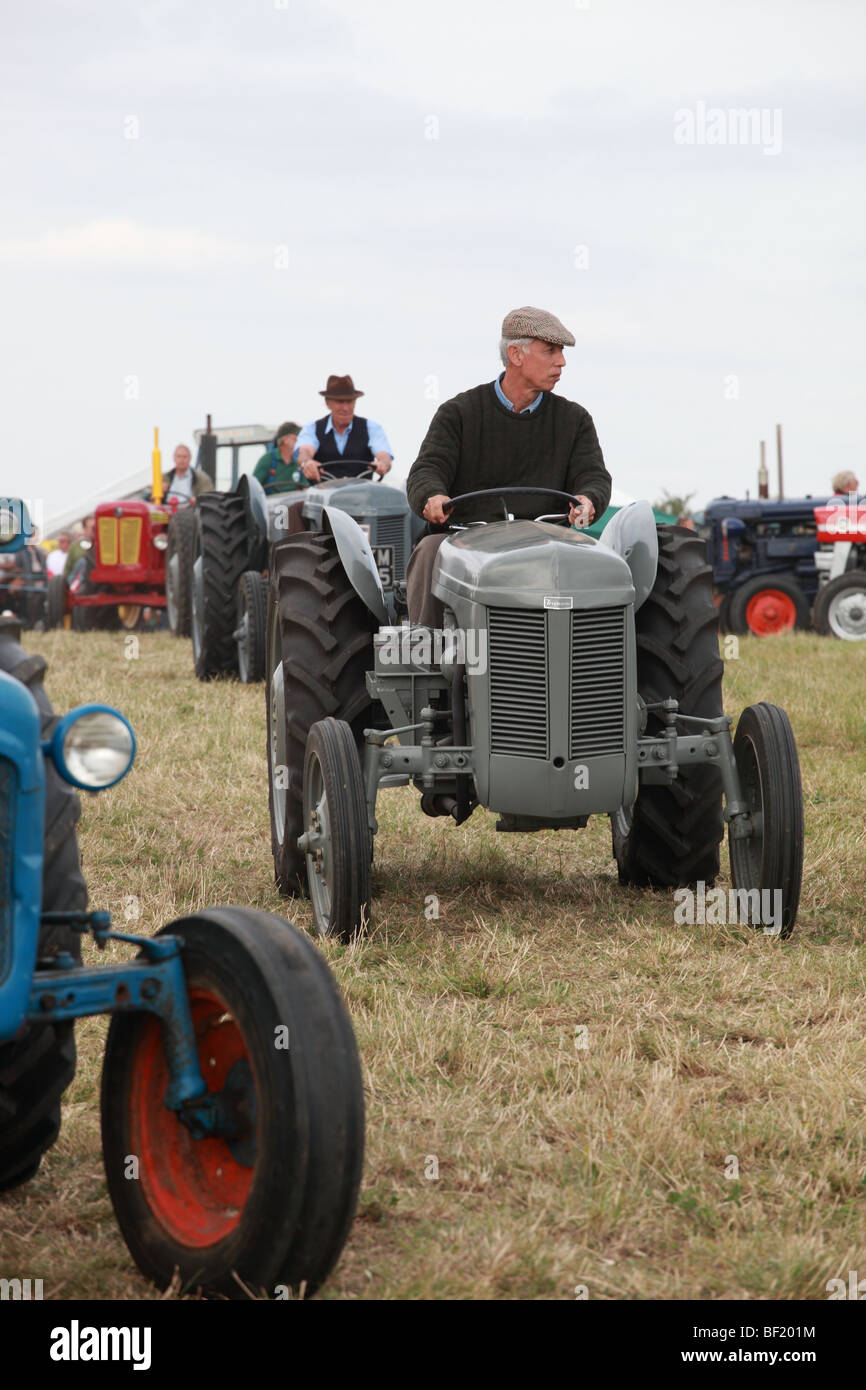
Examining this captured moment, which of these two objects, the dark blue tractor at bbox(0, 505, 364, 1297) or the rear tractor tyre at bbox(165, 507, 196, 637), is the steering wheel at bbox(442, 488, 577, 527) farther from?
the rear tractor tyre at bbox(165, 507, 196, 637)

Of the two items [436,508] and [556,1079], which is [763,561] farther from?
[556,1079]

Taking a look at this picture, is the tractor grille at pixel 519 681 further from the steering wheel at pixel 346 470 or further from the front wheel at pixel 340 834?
the steering wheel at pixel 346 470

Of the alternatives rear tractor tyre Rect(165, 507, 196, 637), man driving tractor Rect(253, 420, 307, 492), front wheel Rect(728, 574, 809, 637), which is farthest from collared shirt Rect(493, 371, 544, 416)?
front wheel Rect(728, 574, 809, 637)

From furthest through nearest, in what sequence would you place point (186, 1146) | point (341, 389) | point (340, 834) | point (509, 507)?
point (341, 389)
point (509, 507)
point (340, 834)
point (186, 1146)

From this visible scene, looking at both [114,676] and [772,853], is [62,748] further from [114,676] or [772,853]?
[114,676]

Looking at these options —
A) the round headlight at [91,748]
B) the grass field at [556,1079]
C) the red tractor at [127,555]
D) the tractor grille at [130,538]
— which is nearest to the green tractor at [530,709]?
the grass field at [556,1079]

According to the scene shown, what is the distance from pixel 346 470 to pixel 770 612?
7.90m

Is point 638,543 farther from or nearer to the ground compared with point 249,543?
farther from the ground

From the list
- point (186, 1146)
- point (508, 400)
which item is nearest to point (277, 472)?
point (508, 400)

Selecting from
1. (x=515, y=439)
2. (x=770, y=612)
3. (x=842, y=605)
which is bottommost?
(x=770, y=612)

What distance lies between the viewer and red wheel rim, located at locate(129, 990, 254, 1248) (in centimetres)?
261

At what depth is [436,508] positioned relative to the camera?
5.23 meters

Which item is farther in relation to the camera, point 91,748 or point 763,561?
point 763,561
